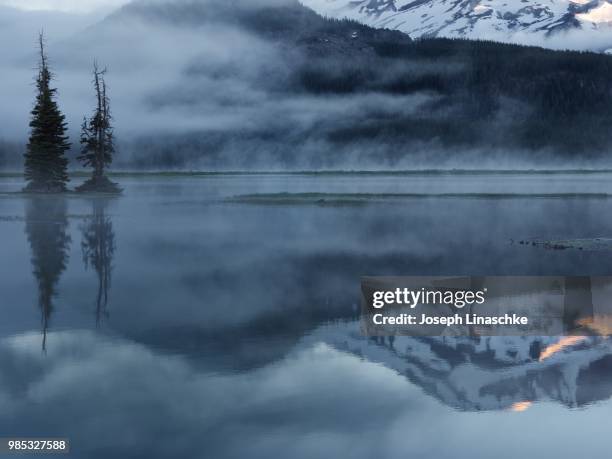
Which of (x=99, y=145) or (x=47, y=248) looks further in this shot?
(x=99, y=145)

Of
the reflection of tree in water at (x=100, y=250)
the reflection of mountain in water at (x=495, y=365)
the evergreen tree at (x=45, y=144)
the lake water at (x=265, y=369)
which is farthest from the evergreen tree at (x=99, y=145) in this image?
the reflection of mountain in water at (x=495, y=365)

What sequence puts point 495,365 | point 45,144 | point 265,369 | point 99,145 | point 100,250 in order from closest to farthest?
point 265,369 < point 495,365 < point 100,250 < point 45,144 < point 99,145

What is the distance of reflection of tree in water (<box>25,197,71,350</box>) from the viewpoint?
80.6 feet

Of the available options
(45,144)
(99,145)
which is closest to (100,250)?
(45,144)

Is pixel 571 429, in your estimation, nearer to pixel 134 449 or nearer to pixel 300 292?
pixel 134 449

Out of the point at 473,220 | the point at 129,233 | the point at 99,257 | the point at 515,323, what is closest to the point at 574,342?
the point at 515,323

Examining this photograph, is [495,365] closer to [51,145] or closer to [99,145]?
[51,145]

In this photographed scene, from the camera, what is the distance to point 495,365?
17.5 metres

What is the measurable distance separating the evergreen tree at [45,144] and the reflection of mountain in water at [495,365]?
68.5 m

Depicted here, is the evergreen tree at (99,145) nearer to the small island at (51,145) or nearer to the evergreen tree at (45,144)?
the small island at (51,145)

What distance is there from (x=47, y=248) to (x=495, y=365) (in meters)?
24.4

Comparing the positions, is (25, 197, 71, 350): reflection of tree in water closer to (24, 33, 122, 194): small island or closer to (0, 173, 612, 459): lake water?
(0, 173, 612, 459): lake water

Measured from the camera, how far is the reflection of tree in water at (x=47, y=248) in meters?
24.6

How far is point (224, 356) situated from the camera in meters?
17.9
